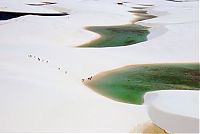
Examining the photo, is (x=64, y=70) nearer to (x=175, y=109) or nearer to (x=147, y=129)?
(x=175, y=109)

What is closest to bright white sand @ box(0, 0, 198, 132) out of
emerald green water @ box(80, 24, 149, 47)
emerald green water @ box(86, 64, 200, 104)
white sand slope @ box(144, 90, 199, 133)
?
white sand slope @ box(144, 90, 199, 133)

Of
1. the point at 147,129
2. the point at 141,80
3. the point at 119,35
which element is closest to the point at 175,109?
the point at 147,129

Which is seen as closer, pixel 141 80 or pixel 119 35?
pixel 141 80

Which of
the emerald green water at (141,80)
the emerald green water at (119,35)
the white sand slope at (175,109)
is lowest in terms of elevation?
the emerald green water at (119,35)

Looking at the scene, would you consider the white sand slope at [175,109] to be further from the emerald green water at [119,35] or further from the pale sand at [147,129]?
the emerald green water at [119,35]

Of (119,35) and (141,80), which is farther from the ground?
(141,80)

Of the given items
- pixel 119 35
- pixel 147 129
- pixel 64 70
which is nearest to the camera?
pixel 147 129

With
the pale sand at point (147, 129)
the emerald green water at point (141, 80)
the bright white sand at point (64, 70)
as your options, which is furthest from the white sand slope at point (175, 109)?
the emerald green water at point (141, 80)
